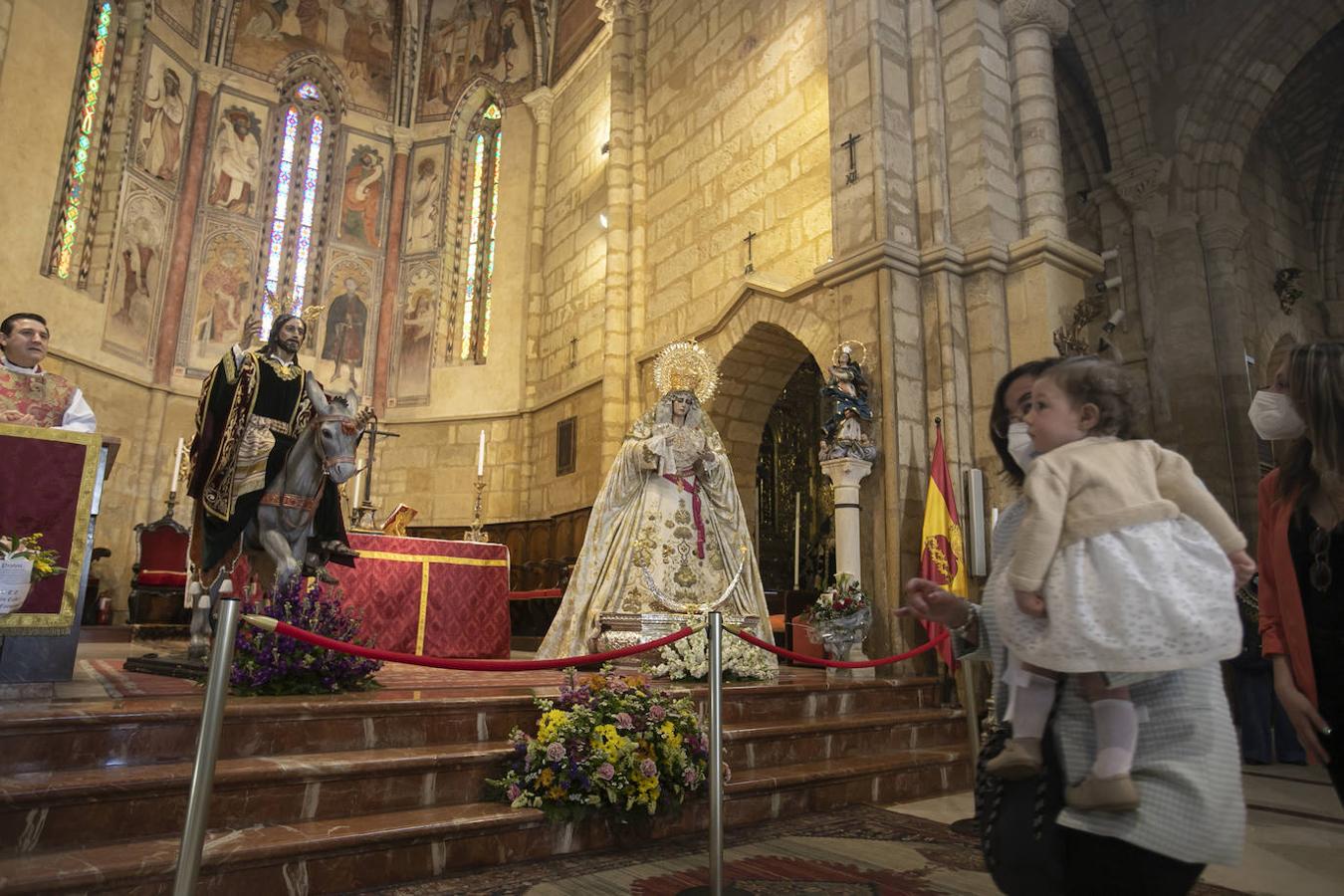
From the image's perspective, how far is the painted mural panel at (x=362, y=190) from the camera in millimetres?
15273

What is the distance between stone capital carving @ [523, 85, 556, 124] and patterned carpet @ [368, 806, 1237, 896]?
43.3 feet

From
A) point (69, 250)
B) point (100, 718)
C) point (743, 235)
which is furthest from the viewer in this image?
point (69, 250)

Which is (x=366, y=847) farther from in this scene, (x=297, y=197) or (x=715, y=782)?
(x=297, y=197)

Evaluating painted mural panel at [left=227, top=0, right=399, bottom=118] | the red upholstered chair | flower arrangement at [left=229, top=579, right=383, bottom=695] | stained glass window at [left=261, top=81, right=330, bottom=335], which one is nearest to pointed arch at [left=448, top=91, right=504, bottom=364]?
painted mural panel at [left=227, top=0, right=399, bottom=118]

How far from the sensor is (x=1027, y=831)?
1.40 m

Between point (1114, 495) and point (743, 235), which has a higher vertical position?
point (743, 235)

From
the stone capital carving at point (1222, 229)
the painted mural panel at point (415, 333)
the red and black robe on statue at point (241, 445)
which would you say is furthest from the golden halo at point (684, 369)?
the painted mural panel at point (415, 333)

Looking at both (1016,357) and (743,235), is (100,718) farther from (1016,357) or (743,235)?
(743,235)

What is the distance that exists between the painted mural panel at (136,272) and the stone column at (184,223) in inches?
5.9

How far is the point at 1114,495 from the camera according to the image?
141 centimetres

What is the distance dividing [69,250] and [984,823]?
13622mm

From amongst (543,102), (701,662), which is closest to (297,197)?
(543,102)

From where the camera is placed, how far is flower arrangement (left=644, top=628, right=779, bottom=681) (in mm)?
5637

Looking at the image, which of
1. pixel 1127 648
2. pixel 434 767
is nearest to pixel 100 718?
pixel 434 767
